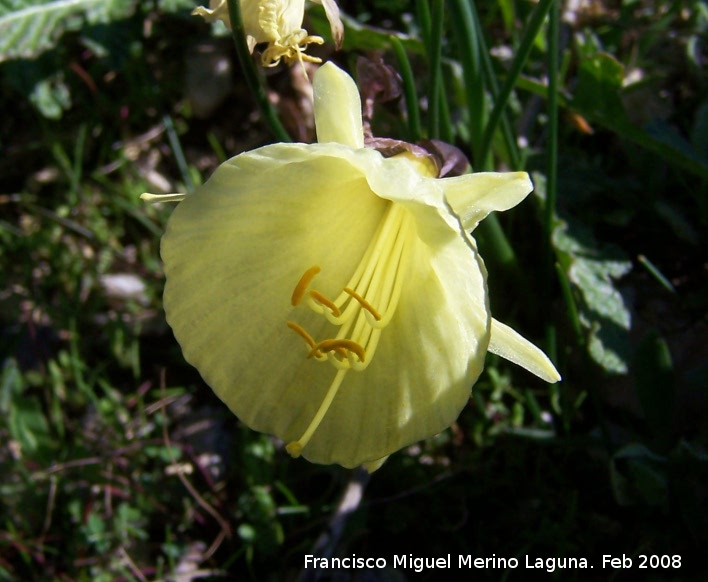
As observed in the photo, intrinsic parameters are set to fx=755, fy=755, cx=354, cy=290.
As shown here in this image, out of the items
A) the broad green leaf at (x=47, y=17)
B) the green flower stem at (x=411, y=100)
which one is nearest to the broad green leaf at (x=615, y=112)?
the green flower stem at (x=411, y=100)

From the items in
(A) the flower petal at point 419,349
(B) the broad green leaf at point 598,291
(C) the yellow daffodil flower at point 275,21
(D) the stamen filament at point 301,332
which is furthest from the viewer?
(B) the broad green leaf at point 598,291

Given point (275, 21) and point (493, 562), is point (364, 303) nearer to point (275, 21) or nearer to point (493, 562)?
point (275, 21)

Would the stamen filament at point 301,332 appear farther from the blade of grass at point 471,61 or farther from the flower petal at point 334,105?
the blade of grass at point 471,61

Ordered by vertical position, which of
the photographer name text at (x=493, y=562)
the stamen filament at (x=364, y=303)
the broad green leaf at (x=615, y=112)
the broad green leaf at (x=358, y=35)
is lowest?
the photographer name text at (x=493, y=562)

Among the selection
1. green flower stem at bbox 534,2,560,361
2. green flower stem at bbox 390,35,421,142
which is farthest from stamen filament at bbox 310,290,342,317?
green flower stem at bbox 534,2,560,361

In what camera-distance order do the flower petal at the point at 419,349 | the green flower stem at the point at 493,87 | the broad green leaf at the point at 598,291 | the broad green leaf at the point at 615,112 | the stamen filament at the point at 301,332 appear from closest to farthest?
1. the flower petal at the point at 419,349
2. the stamen filament at the point at 301,332
3. the green flower stem at the point at 493,87
4. the broad green leaf at the point at 598,291
5. the broad green leaf at the point at 615,112

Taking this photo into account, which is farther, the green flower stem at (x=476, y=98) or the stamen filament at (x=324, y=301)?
the green flower stem at (x=476, y=98)

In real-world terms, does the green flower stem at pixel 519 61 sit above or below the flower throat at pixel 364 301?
above
